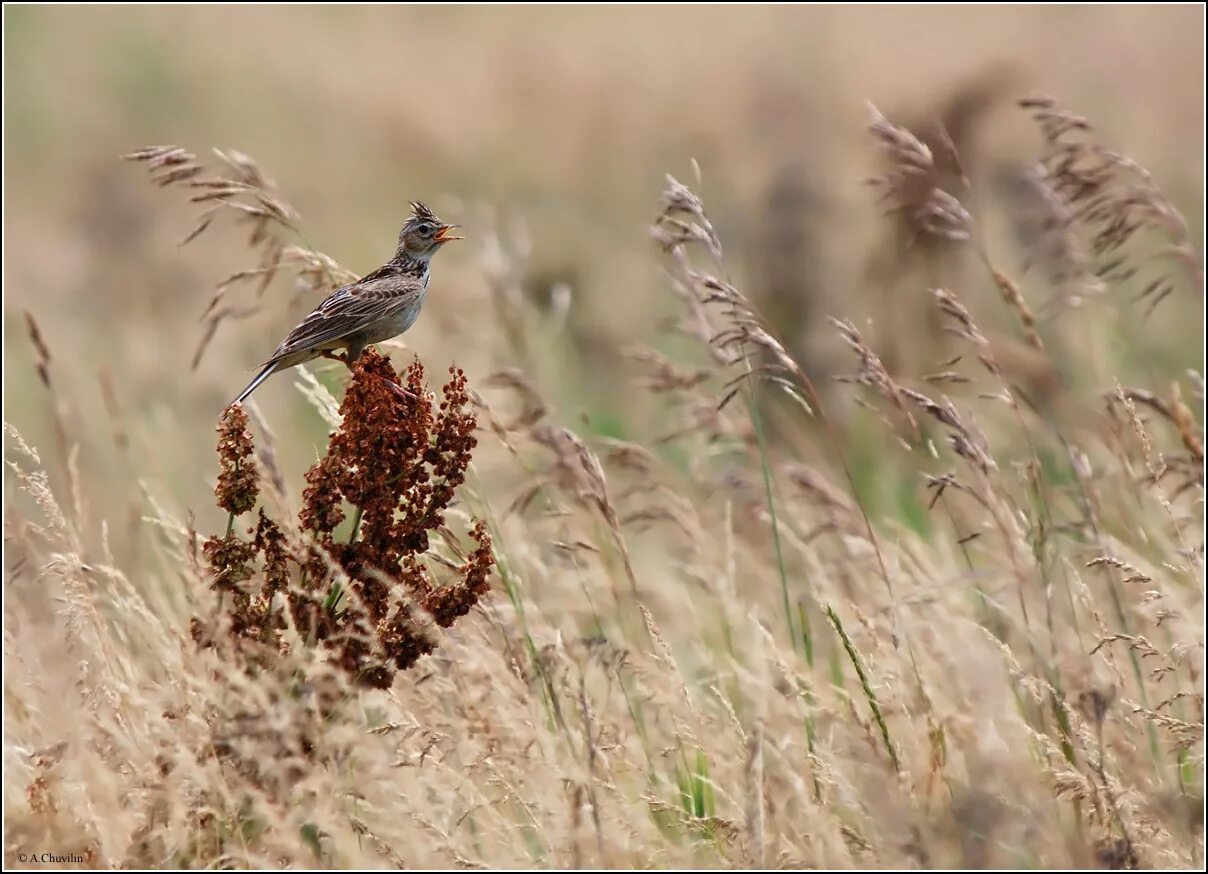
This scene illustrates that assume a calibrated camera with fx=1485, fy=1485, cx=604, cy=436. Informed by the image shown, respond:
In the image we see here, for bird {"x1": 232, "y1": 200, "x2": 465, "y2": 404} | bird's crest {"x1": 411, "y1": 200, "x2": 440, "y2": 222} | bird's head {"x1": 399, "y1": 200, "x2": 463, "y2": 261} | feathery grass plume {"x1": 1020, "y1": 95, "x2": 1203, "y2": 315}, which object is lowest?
bird {"x1": 232, "y1": 200, "x2": 465, "y2": 404}

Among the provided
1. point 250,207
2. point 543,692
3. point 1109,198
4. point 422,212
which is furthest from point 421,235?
point 1109,198

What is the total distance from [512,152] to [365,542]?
40.1 ft

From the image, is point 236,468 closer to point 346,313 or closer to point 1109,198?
point 346,313

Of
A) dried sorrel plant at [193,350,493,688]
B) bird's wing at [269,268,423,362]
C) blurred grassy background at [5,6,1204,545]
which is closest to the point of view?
dried sorrel plant at [193,350,493,688]

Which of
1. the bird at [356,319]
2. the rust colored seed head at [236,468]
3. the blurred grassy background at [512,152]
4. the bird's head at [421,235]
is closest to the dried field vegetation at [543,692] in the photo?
the rust colored seed head at [236,468]

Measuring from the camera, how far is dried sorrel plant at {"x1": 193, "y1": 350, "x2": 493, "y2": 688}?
3.09 m

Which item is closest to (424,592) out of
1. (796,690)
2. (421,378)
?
(421,378)

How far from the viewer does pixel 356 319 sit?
3.25 m

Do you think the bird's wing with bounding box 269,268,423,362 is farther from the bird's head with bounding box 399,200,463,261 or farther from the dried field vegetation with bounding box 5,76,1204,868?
the bird's head with bounding box 399,200,463,261

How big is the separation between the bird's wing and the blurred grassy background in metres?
3.70

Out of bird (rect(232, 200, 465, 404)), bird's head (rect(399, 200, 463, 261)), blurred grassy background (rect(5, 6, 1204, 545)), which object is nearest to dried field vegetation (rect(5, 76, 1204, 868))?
bird (rect(232, 200, 465, 404))

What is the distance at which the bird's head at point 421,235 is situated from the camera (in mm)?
3615

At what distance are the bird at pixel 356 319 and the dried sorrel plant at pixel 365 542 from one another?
5.5 inches

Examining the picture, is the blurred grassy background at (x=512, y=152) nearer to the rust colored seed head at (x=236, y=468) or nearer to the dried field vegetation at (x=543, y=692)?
the dried field vegetation at (x=543, y=692)
